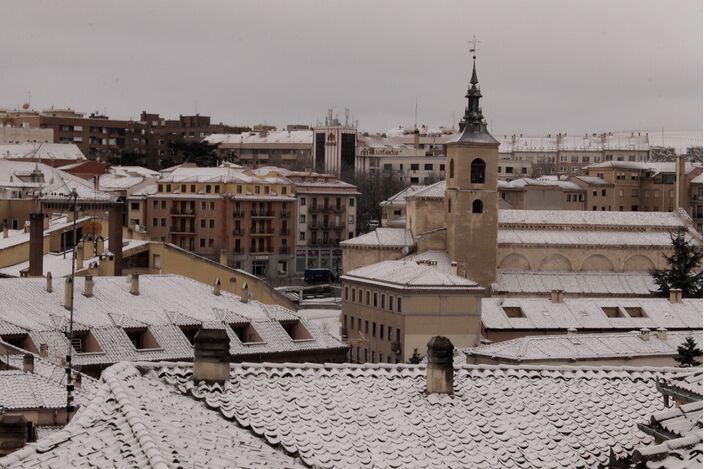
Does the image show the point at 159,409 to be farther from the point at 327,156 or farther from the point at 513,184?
the point at 327,156

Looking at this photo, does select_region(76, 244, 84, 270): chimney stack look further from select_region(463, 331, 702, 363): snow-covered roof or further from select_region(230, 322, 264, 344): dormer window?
select_region(463, 331, 702, 363): snow-covered roof

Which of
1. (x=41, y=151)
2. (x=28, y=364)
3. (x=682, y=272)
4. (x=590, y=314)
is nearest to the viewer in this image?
(x=28, y=364)

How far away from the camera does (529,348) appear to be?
4019 centimetres

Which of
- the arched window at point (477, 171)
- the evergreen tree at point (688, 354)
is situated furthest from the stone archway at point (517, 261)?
the evergreen tree at point (688, 354)

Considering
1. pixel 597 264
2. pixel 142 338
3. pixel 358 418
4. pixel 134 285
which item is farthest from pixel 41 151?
pixel 358 418

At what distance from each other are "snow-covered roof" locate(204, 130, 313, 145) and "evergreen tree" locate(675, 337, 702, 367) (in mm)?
96083

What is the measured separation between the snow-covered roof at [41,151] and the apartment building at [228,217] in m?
20.7

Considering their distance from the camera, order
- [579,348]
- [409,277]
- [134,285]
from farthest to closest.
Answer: [409,277], [579,348], [134,285]

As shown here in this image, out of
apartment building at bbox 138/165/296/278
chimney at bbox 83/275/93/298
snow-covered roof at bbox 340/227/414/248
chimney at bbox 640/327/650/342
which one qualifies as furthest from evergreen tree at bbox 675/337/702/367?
apartment building at bbox 138/165/296/278

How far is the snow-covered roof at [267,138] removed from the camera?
13625cm

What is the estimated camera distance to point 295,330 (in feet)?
125

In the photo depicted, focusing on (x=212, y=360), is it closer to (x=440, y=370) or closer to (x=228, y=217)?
(x=440, y=370)

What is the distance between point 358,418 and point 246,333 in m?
22.3

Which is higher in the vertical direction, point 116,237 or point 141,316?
point 116,237
